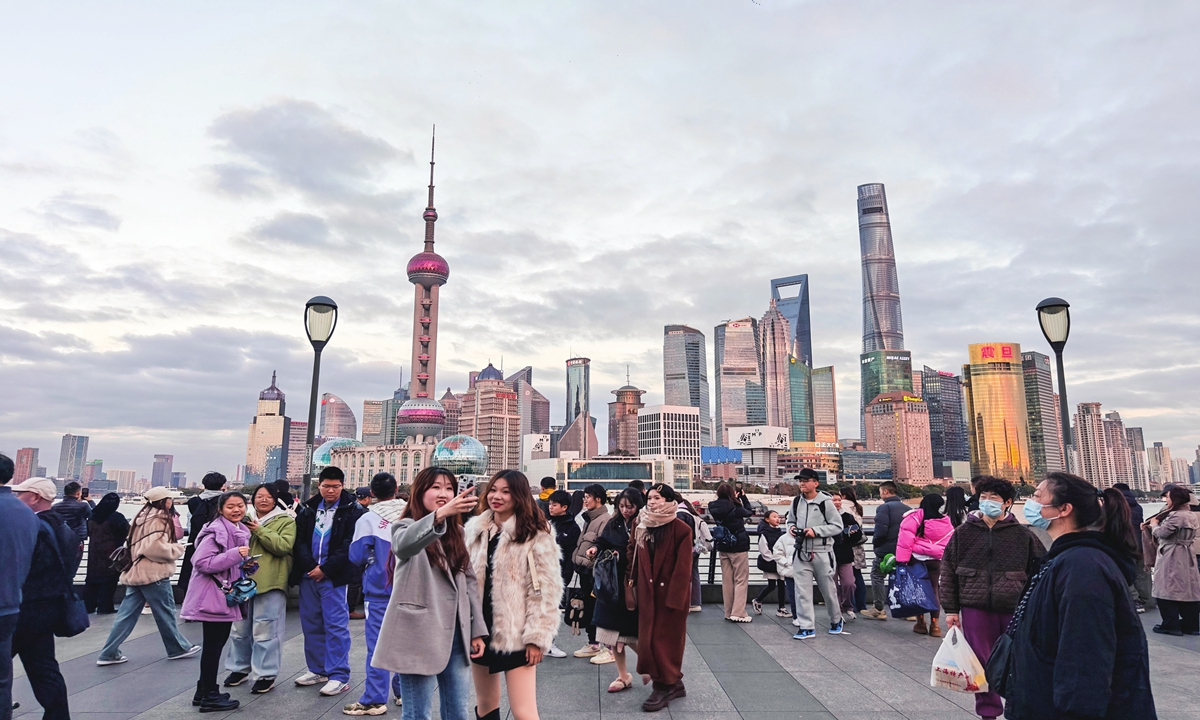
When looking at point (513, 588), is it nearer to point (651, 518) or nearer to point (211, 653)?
point (651, 518)

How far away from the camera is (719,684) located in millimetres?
6289

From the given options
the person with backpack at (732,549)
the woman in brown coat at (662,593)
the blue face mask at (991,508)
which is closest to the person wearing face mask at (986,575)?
the blue face mask at (991,508)

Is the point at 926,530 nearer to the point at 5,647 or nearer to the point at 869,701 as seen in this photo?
the point at 869,701

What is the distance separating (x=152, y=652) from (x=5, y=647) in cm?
376

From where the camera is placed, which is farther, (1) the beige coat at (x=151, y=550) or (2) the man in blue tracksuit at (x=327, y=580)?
(1) the beige coat at (x=151, y=550)

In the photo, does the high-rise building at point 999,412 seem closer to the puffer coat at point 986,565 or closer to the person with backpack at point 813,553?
the person with backpack at point 813,553

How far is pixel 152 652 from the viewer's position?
754 centimetres

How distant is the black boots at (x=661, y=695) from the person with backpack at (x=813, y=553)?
120 inches

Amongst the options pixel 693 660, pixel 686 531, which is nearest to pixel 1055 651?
pixel 686 531

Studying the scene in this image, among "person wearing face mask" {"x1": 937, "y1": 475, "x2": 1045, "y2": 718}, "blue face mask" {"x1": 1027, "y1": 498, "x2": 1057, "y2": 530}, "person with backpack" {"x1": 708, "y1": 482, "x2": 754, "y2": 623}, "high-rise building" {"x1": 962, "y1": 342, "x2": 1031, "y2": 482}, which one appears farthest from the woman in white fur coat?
"high-rise building" {"x1": 962, "y1": 342, "x2": 1031, "y2": 482}

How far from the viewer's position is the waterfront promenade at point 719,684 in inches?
218

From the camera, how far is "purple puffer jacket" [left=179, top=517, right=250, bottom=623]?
5719 millimetres

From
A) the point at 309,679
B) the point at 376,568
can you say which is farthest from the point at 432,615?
the point at 309,679

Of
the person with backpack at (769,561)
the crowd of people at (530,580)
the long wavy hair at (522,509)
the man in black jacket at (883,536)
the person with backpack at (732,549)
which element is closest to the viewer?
the crowd of people at (530,580)
